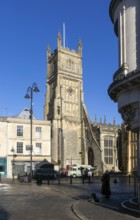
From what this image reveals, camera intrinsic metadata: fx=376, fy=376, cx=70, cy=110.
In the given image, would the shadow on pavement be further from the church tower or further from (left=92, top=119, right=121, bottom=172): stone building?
(left=92, top=119, right=121, bottom=172): stone building

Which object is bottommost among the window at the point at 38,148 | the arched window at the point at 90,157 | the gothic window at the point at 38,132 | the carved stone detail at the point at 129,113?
the arched window at the point at 90,157

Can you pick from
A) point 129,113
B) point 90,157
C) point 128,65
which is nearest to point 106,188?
point 129,113

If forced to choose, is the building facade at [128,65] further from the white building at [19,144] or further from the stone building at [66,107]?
the stone building at [66,107]

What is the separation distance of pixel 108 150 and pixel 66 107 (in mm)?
13531

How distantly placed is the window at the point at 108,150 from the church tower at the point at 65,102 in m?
5.85

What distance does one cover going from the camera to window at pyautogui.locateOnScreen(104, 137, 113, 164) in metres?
83.4

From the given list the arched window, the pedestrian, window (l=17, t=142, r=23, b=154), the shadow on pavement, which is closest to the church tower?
the arched window

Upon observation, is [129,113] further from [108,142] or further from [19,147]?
[108,142]

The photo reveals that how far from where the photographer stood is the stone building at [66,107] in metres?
80.1

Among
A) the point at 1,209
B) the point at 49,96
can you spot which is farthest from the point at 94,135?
the point at 1,209

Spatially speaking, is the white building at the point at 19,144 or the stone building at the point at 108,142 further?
the stone building at the point at 108,142

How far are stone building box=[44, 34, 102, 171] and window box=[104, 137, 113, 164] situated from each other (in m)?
2.56

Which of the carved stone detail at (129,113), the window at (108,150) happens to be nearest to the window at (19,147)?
the window at (108,150)

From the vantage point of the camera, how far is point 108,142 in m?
85.0
